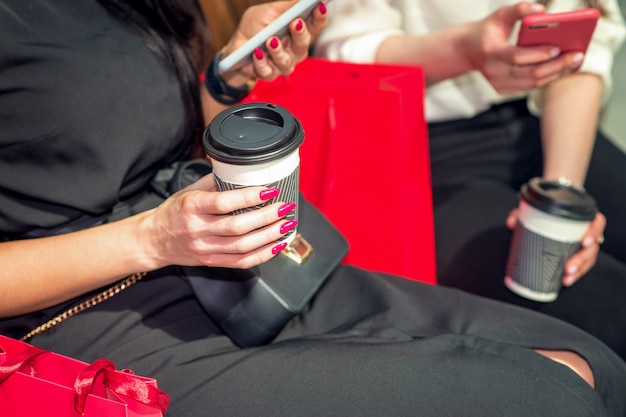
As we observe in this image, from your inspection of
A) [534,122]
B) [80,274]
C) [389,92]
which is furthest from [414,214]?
[80,274]

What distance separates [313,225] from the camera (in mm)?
906

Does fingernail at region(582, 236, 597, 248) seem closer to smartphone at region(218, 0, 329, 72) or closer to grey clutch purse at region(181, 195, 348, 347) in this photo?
grey clutch purse at region(181, 195, 348, 347)

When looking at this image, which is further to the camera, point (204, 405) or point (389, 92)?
point (389, 92)

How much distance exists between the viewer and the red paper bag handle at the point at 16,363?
63 centimetres

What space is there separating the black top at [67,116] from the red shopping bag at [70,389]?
9.4 inches

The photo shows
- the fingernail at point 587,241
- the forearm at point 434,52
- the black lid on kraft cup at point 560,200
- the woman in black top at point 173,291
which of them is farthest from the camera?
the forearm at point 434,52

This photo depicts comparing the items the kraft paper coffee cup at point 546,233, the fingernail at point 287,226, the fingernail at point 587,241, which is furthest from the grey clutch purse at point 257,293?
the fingernail at point 587,241

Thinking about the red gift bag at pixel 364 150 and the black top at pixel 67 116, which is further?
the red gift bag at pixel 364 150

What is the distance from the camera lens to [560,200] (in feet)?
3.16

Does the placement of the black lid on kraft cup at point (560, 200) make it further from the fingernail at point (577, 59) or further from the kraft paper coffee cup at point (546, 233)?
the fingernail at point (577, 59)

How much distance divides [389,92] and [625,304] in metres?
0.58

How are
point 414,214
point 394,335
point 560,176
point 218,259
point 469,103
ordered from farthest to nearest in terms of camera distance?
point 469,103, point 560,176, point 414,214, point 394,335, point 218,259

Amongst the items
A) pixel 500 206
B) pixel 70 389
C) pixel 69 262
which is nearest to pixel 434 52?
pixel 500 206

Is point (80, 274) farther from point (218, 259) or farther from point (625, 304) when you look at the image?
point (625, 304)
